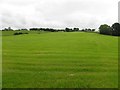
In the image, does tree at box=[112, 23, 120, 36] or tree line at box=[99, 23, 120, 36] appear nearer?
tree at box=[112, 23, 120, 36]

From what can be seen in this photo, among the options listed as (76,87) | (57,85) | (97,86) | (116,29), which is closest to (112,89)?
(97,86)

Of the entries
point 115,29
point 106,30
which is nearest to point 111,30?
point 115,29

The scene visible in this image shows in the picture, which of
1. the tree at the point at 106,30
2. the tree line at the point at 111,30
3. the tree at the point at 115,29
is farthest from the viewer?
the tree at the point at 106,30

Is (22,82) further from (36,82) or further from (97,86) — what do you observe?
(97,86)

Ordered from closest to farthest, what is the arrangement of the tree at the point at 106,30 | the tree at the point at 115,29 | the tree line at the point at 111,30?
the tree at the point at 115,29
the tree line at the point at 111,30
the tree at the point at 106,30

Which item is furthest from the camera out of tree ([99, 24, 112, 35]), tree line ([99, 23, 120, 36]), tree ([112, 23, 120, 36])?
tree ([99, 24, 112, 35])

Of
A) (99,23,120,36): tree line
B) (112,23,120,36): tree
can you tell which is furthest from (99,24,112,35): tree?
(112,23,120,36): tree

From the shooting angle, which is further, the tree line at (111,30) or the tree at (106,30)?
the tree at (106,30)

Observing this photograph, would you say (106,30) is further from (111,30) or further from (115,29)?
(115,29)

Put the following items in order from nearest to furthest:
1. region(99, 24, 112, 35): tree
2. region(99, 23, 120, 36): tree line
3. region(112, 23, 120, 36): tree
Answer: region(112, 23, 120, 36): tree, region(99, 23, 120, 36): tree line, region(99, 24, 112, 35): tree

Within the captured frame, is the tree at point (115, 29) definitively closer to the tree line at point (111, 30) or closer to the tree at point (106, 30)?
the tree line at point (111, 30)

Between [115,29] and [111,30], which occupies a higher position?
[115,29]

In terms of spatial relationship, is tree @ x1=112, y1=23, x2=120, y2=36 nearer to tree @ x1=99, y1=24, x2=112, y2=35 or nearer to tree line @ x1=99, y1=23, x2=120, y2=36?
tree line @ x1=99, y1=23, x2=120, y2=36

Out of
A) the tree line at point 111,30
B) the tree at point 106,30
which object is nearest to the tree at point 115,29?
the tree line at point 111,30
